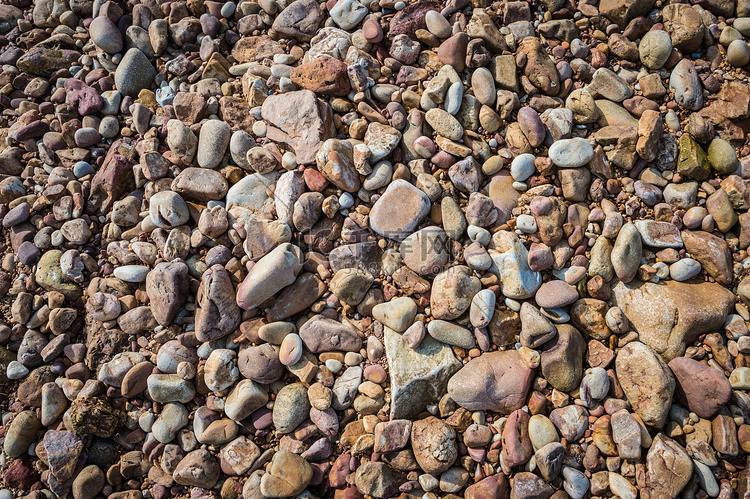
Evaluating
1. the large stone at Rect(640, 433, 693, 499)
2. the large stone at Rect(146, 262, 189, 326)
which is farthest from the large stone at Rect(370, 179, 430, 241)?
the large stone at Rect(640, 433, 693, 499)

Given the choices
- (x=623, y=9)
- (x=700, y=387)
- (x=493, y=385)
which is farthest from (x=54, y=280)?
(x=623, y=9)

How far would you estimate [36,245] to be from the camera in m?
2.84

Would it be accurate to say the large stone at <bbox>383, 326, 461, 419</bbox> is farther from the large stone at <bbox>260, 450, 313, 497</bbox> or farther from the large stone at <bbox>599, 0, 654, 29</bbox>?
the large stone at <bbox>599, 0, 654, 29</bbox>

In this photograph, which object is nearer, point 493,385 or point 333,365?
point 493,385

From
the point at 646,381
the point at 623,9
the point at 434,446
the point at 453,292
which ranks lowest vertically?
the point at 434,446

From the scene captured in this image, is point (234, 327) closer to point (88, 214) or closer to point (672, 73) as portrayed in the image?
point (88, 214)

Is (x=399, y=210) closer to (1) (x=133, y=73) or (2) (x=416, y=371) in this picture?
(2) (x=416, y=371)

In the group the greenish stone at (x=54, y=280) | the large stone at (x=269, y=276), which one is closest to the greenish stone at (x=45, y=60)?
the greenish stone at (x=54, y=280)

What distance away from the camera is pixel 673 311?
7.74 feet

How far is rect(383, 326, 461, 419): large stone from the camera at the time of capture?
2.32m

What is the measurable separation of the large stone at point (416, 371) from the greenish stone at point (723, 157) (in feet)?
6.84

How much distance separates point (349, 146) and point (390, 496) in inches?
81.4

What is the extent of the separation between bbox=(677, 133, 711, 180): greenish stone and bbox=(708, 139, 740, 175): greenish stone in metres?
0.04

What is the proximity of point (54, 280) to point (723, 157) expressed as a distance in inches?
174
